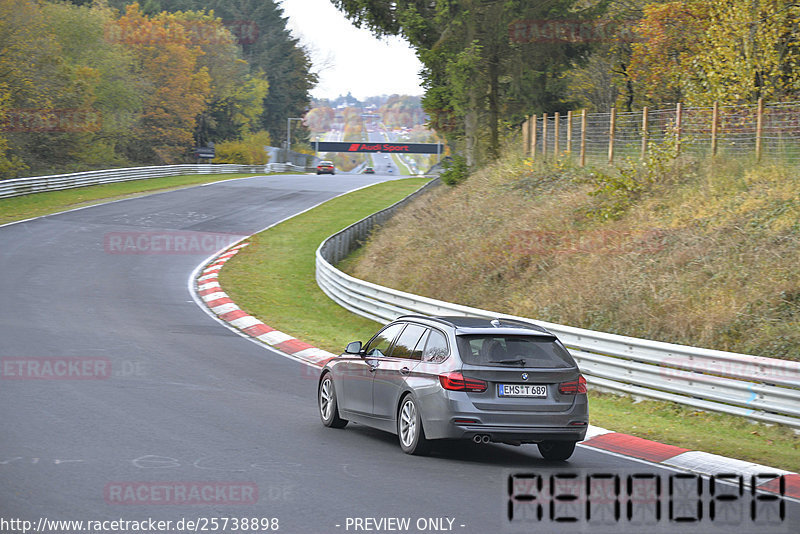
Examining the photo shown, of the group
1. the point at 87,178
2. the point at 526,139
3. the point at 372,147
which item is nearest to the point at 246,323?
the point at 526,139

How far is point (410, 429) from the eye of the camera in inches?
363

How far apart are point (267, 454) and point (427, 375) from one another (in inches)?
69.2

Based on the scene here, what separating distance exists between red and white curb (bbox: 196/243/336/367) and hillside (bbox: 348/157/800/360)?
14.4 ft

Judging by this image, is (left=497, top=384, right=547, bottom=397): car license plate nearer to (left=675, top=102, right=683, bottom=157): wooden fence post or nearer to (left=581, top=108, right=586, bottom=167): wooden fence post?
(left=675, top=102, right=683, bottom=157): wooden fence post

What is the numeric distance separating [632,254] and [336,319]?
24.4ft

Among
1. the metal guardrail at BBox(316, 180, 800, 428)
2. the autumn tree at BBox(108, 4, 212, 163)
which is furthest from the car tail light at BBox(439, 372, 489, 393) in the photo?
the autumn tree at BBox(108, 4, 212, 163)

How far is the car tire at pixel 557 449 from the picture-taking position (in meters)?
9.04

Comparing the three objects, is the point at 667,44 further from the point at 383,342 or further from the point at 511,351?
the point at 511,351

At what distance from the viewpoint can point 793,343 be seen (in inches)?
514

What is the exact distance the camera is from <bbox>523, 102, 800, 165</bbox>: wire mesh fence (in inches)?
839

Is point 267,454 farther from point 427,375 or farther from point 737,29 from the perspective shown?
point 737,29

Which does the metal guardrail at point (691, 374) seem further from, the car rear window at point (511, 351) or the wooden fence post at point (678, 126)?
the wooden fence post at point (678, 126)

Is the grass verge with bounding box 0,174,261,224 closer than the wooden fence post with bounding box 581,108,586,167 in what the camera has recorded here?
No

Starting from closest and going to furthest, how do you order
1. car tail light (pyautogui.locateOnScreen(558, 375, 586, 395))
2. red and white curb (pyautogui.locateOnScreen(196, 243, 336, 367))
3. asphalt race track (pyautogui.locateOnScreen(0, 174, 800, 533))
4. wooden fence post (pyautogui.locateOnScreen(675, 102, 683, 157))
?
asphalt race track (pyautogui.locateOnScreen(0, 174, 800, 533))
car tail light (pyautogui.locateOnScreen(558, 375, 586, 395))
red and white curb (pyautogui.locateOnScreen(196, 243, 336, 367))
wooden fence post (pyautogui.locateOnScreen(675, 102, 683, 157))
